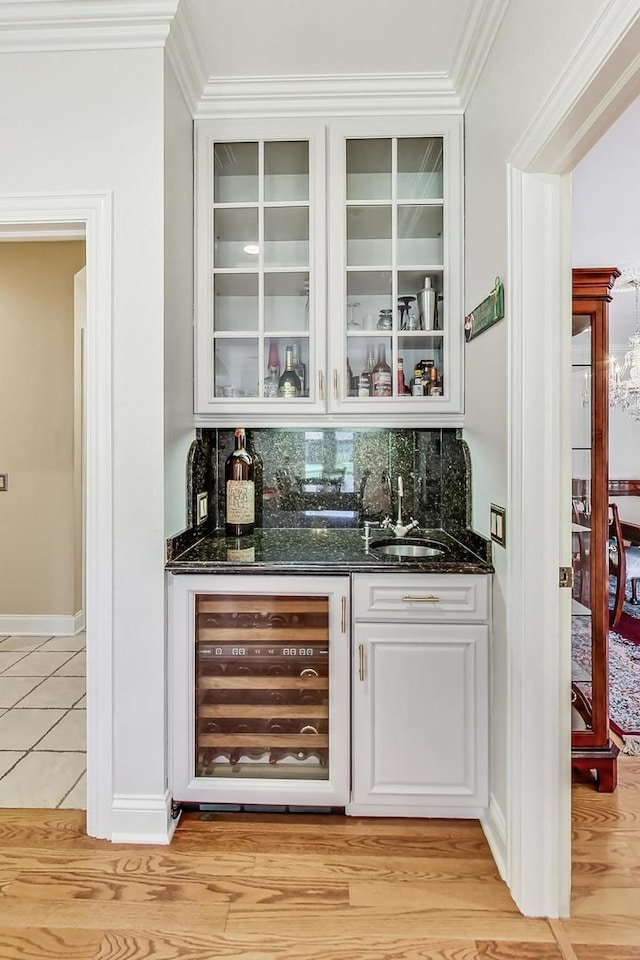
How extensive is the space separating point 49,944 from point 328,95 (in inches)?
116

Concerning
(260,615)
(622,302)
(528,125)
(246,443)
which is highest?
(622,302)

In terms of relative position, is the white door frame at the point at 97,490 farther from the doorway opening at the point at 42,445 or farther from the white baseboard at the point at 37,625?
the white baseboard at the point at 37,625

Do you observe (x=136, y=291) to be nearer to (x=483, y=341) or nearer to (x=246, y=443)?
(x=246, y=443)

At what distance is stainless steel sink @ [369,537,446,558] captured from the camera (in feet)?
7.22

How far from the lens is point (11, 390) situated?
11.8ft

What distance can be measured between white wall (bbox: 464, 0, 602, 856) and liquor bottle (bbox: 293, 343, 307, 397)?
67 centimetres

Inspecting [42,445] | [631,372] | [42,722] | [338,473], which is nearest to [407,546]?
[338,473]

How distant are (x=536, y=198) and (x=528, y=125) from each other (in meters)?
0.18

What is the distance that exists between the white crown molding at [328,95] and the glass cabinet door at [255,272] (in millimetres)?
113

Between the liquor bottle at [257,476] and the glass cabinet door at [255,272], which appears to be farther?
the liquor bottle at [257,476]

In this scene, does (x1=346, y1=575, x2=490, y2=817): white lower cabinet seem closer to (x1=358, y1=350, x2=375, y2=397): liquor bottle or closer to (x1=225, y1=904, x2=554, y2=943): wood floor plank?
(x1=225, y1=904, x2=554, y2=943): wood floor plank

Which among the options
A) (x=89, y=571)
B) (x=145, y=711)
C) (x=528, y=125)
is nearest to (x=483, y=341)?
(x=528, y=125)

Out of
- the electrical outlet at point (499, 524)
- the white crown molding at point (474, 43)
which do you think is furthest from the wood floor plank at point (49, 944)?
the white crown molding at point (474, 43)

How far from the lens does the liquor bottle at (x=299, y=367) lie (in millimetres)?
2244
